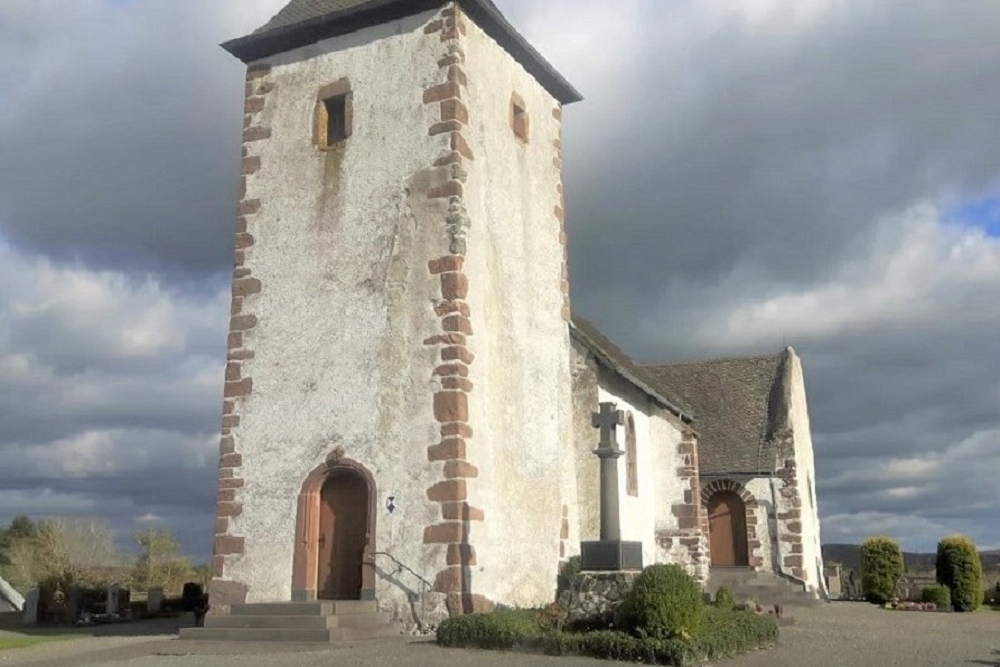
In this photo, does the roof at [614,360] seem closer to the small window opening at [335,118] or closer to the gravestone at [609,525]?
the gravestone at [609,525]

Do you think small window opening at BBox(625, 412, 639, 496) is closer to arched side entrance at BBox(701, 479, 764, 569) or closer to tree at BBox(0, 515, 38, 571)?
arched side entrance at BBox(701, 479, 764, 569)

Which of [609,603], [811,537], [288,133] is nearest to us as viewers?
[609,603]

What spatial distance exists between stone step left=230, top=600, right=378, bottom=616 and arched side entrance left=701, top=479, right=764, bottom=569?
14.7 metres

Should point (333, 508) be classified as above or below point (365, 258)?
below

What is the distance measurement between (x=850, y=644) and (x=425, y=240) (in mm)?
9246

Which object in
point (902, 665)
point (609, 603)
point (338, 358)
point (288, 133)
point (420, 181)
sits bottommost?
point (902, 665)

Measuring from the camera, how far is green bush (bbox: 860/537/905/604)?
1171 inches

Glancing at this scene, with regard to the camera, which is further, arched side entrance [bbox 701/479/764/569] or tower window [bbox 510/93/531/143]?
arched side entrance [bbox 701/479/764/569]

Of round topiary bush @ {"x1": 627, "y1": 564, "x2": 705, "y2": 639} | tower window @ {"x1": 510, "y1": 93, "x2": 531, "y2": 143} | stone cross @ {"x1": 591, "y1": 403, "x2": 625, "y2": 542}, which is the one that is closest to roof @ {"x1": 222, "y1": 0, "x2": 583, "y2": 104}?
tower window @ {"x1": 510, "y1": 93, "x2": 531, "y2": 143}

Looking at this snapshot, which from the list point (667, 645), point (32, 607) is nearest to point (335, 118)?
point (667, 645)

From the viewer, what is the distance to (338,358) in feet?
51.8

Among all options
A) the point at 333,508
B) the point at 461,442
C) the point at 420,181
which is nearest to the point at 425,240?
the point at 420,181

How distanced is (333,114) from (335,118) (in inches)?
4.2

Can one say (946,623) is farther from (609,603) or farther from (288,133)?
(288,133)
